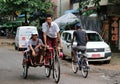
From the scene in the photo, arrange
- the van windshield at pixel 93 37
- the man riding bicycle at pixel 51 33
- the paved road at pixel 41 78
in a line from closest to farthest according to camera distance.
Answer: the paved road at pixel 41 78
the man riding bicycle at pixel 51 33
the van windshield at pixel 93 37

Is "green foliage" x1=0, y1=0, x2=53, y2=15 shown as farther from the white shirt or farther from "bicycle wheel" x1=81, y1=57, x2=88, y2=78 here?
the white shirt

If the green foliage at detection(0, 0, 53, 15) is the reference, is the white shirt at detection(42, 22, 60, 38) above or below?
below

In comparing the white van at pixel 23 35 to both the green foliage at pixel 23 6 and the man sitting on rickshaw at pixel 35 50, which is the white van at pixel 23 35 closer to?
the green foliage at pixel 23 6

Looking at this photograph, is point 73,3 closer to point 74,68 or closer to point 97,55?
point 97,55

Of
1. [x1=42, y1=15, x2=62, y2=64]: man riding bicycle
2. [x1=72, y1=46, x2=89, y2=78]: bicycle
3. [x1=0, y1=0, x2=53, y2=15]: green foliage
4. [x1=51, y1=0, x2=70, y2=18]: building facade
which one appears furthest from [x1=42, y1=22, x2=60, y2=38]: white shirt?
[x1=51, y1=0, x2=70, y2=18]: building facade

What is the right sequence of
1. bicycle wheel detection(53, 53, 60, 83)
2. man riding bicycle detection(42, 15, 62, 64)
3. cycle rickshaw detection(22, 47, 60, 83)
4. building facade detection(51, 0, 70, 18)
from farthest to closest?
building facade detection(51, 0, 70, 18)
man riding bicycle detection(42, 15, 62, 64)
cycle rickshaw detection(22, 47, 60, 83)
bicycle wheel detection(53, 53, 60, 83)

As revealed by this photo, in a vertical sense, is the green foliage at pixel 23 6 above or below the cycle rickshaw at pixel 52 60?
above

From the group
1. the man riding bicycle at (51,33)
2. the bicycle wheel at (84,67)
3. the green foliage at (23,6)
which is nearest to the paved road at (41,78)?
the bicycle wheel at (84,67)

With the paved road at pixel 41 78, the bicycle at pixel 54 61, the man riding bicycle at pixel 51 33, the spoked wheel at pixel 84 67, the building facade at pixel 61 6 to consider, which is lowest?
the paved road at pixel 41 78

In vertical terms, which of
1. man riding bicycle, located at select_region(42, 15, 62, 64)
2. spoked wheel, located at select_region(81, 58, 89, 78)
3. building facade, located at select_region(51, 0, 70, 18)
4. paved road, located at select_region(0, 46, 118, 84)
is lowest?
paved road, located at select_region(0, 46, 118, 84)

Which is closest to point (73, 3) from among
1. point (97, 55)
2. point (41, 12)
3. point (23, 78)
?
point (41, 12)

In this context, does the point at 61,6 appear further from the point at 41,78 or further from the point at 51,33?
the point at 41,78

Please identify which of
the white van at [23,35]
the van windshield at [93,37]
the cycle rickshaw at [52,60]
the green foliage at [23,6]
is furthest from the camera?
the green foliage at [23,6]

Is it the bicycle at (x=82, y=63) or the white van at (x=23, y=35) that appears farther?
the white van at (x=23, y=35)
